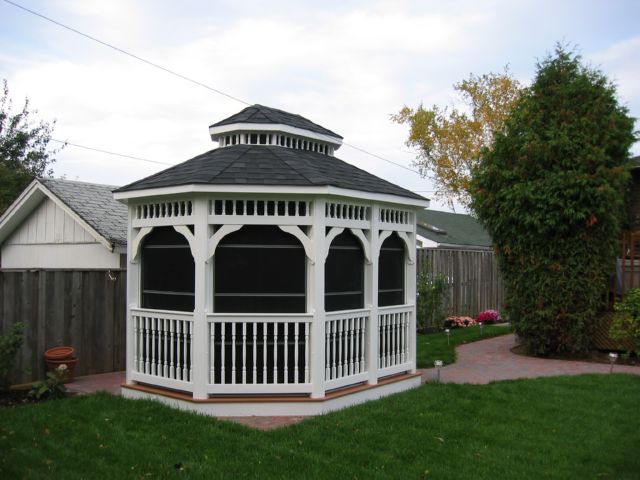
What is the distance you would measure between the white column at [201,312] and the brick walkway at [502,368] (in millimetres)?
3526

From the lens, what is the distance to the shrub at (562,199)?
1011 centimetres

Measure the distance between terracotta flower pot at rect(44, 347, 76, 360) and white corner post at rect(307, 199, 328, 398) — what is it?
3.63 metres

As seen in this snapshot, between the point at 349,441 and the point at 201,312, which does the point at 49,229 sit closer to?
the point at 201,312

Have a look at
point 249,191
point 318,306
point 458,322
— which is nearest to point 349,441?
point 318,306

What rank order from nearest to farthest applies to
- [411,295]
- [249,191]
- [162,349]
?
[249,191], [162,349], [411,295]

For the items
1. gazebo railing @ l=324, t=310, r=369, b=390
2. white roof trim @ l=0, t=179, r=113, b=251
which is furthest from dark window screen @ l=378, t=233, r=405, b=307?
white roof trim @ l=0, t=179, r=113, b=251

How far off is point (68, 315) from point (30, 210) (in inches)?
157

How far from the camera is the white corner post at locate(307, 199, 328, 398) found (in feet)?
22.0

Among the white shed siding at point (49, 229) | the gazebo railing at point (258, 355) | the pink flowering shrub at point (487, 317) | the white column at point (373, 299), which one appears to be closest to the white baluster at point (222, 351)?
the gazebo railing at point (258, 355)

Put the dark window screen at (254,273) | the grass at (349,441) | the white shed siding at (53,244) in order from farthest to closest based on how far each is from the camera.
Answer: the white shed siding at (53,244) → the dark window screen at (254,273) → the grass at (349,441)

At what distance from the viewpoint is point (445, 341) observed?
12352 millimetres

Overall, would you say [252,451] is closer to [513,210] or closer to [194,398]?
[194,398]

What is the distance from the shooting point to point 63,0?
8.88 m

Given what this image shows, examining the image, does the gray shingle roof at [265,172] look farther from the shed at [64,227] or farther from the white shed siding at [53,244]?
the white shed siding at [53,244]
